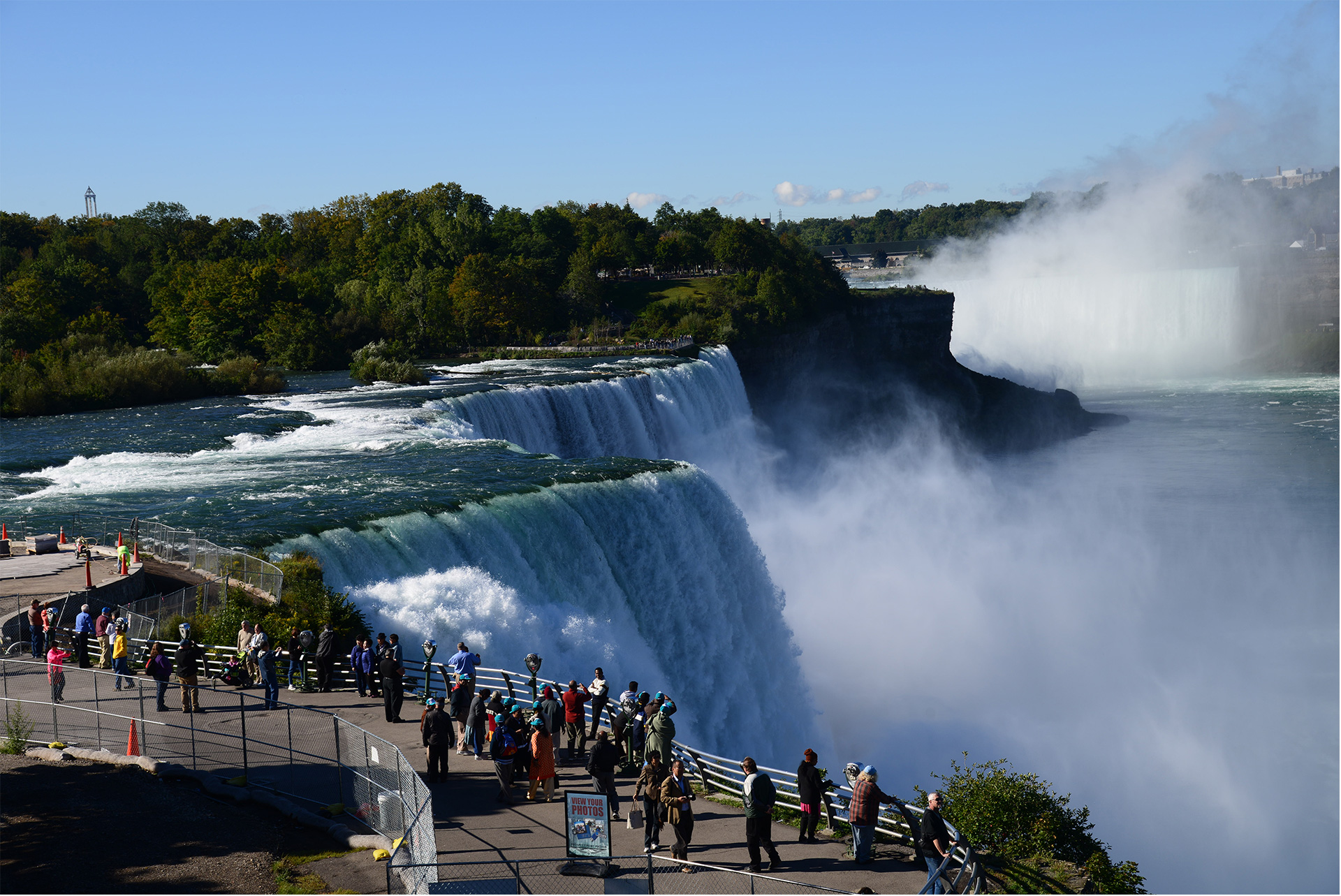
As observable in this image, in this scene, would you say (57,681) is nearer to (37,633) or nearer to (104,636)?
(104,636)

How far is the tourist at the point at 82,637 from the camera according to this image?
1653 cm

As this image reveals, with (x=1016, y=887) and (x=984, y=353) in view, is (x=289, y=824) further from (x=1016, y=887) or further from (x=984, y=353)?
(x=984, y=353)

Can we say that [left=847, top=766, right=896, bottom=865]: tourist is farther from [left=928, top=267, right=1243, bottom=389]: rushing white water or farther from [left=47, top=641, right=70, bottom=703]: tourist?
[left=928, top=267, right=1243, bottom=389]: rushing white water

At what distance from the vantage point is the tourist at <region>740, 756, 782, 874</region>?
1100cm

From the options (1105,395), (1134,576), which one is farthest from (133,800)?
(1105,395)

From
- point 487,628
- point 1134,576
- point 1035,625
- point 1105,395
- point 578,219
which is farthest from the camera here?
point 578,219

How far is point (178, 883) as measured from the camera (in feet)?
33.4

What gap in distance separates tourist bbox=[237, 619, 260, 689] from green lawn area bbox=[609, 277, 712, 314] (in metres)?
70.1

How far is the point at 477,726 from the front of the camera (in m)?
13.9

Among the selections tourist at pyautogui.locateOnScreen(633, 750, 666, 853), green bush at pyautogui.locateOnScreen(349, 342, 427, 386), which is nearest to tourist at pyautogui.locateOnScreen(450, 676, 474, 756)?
tourist at pyautogui.locateOnScreen(633, 750, 666, 853)

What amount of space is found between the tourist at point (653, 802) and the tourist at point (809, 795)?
157 centimetres

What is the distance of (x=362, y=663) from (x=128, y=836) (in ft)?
15.9

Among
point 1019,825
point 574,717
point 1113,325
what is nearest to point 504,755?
point 574,717

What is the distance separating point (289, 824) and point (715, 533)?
17.9 metres
